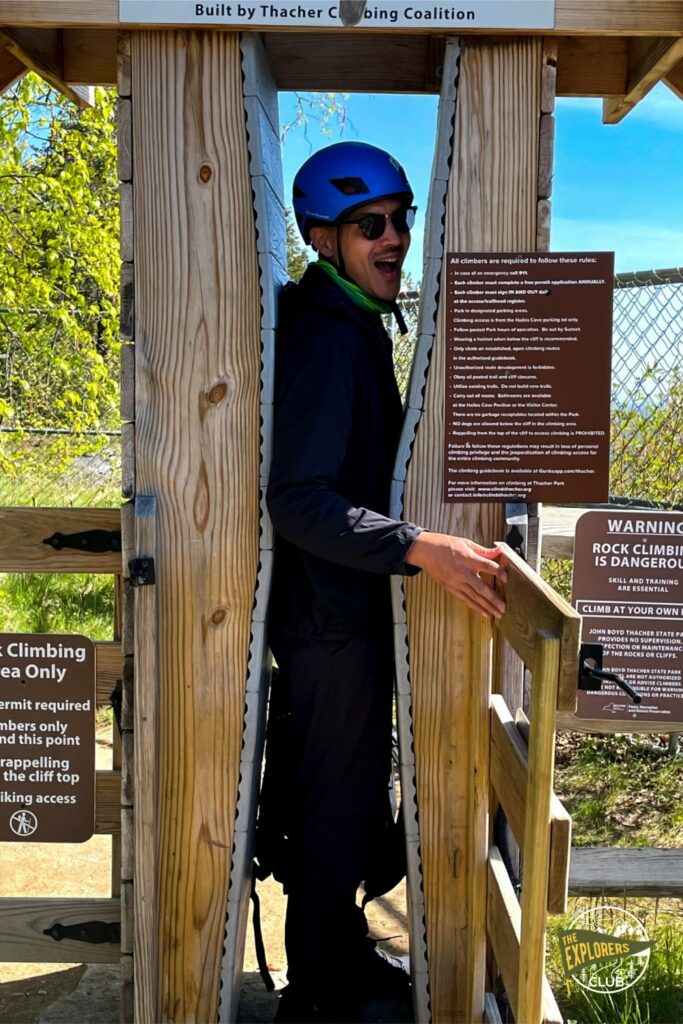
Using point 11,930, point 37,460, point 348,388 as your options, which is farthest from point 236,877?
point 37,460

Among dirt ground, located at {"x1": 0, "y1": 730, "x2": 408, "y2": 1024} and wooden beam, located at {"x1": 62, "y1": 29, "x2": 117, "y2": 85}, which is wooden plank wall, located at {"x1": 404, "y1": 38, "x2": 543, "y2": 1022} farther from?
wooden beam, located at {"x1": 62, "y1": 29, "x2": 117, "y2": 85}

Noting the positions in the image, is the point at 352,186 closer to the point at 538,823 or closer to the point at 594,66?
the point at 594,66

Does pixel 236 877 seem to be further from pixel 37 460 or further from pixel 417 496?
pixel 37 460

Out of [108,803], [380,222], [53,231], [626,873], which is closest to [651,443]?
[626,873]

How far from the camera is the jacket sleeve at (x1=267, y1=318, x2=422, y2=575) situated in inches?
88.9

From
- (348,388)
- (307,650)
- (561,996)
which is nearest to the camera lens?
(348,388)

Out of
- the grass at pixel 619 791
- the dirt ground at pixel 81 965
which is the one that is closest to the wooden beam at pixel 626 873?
the dirt ground at pixel 81 965

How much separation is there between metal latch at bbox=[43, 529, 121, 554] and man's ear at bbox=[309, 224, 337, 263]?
39.2 inches

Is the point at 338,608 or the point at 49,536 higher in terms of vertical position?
the point at 49,536

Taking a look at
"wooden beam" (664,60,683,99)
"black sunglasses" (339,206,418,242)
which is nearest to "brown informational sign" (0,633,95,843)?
"black sunglasses" (339,206,418,242)

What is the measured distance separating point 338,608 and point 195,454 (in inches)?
Answer: 21.3

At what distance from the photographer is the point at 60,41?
3.00 meters

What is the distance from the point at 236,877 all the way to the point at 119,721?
0.56 m

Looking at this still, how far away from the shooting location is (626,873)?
3.33 m
